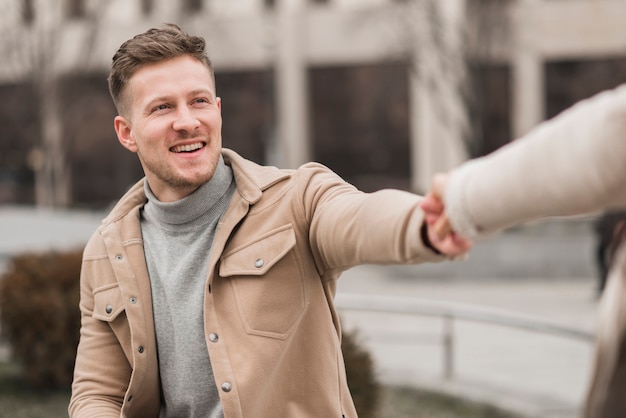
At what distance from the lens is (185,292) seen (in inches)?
117

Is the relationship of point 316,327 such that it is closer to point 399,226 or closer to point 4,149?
point 399,226

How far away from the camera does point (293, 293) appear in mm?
2838

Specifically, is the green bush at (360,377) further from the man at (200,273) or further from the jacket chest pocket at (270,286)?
the jacket chest pocket at (270,286)

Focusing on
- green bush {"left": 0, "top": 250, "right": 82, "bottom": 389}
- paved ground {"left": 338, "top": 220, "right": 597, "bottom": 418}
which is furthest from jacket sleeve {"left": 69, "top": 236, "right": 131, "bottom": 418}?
green bush {"left": 0, "top": 250, "right": 82, "bottom": 389}

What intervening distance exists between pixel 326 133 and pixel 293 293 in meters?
30.5

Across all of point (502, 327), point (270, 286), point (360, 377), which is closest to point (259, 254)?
point (270, 286)

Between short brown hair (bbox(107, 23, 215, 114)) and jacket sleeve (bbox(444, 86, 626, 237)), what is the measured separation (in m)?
1.22

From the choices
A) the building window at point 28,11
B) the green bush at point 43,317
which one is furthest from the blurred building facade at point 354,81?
the green bush at point 43,317

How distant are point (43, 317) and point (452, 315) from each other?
10.4 ft

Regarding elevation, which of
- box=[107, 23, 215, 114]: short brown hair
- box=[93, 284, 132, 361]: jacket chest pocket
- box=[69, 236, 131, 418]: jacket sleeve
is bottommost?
box=[69, 236, 131, 418]: jacket sleeve

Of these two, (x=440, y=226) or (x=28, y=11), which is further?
(x=28, y=11)

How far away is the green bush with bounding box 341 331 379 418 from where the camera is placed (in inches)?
253

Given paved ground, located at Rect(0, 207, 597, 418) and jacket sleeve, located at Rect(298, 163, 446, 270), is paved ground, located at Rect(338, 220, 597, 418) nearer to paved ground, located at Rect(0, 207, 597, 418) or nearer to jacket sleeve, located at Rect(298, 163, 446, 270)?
paved ground, located at Rect(0, 207, 597, 418)

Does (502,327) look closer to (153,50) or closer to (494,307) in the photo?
(494,307)
